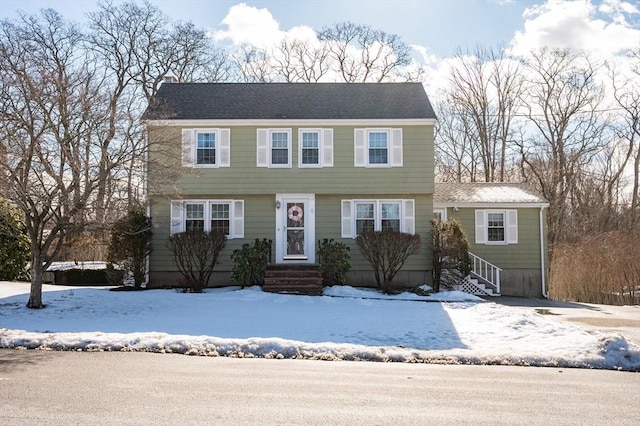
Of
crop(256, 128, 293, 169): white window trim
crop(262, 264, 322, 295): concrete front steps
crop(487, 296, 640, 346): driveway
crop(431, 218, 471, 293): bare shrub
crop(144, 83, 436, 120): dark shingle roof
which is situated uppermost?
crop(144, 83, 436, 120): dark shingle roof

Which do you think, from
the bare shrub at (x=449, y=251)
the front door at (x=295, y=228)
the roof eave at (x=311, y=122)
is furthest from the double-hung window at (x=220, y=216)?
the bare shrub at (x=449, y=251)

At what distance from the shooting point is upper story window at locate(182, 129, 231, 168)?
1773 cm

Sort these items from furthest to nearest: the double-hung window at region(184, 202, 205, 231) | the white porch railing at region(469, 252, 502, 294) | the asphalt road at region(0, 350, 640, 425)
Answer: the white porch railing at region(469, 252, 502, 294) < the double-hung window at region(184, 202, 205, 231) < the asphalt road at region(0, 350, 640, 425)

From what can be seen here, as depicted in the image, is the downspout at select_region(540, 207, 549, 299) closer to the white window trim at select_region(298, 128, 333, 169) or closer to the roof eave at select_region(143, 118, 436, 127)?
the roof eave at select_region(143, 118, 436, 127)

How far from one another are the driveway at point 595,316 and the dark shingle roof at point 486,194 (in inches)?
164

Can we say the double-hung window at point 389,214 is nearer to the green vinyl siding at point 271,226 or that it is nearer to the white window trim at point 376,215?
the white window trim at point 376,215

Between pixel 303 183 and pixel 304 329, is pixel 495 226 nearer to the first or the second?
pixel 303 183

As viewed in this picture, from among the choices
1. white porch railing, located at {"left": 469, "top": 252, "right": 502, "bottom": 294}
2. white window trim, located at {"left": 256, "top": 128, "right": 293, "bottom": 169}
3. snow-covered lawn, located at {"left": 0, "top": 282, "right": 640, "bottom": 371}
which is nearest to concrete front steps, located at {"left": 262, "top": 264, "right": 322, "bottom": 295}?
snow-covered lawn, located at {"left": 0, "top": 282, "right": 640, "bottom": 371}

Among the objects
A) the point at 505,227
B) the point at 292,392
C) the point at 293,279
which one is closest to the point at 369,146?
the point at 293,279

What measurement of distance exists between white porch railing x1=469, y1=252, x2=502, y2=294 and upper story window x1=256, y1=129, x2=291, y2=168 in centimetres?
704

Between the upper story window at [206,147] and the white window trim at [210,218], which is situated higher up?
the upper story window at [206,147]

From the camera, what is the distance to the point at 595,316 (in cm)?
1288

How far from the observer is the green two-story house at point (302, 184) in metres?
17.6

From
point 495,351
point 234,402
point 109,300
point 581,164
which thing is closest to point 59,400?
point 234,402
